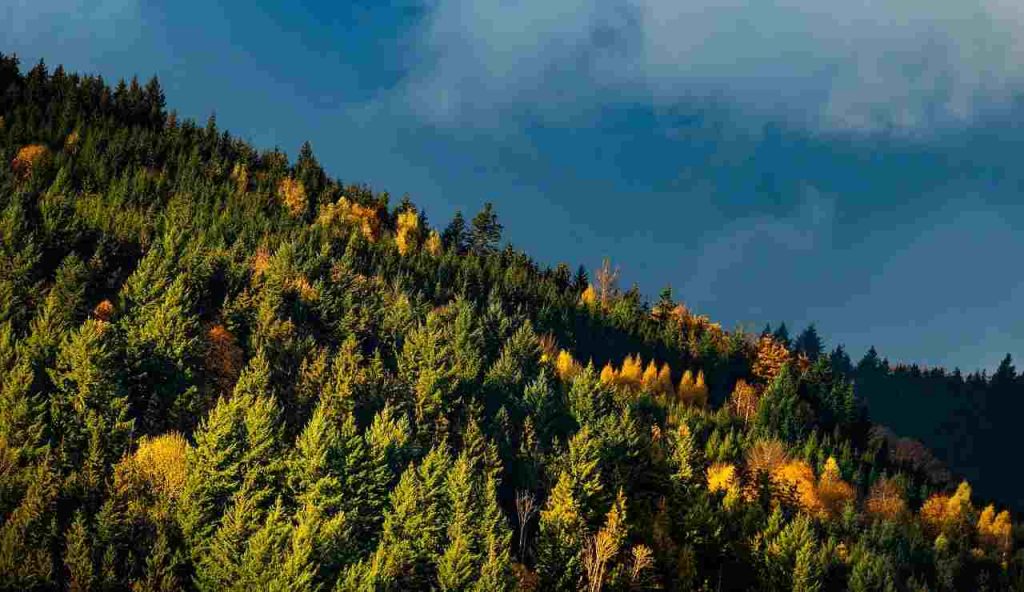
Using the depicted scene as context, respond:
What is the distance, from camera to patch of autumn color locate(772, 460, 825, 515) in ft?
379

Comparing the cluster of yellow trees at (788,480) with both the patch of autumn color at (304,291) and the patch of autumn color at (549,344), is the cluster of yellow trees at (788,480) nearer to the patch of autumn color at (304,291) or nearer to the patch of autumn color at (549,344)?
the patch of autumn color at (549,344)

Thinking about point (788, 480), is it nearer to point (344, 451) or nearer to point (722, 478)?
point (722, 478)

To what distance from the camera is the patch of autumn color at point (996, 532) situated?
137500mm

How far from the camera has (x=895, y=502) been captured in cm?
13250

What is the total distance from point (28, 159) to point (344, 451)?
405 feet

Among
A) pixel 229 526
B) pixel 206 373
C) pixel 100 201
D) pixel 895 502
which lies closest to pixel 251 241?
pixel 100 201

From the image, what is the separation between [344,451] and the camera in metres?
73.3

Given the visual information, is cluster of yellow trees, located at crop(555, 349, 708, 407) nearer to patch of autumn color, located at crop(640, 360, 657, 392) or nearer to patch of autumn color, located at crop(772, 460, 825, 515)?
patch of autumn color, located at crop(640, 360, 657, 392)

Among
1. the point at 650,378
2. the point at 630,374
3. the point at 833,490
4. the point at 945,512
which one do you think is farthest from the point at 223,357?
the point at 945,512

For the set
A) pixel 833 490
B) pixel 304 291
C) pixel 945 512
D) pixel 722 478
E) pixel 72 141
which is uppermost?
pixel 72 141

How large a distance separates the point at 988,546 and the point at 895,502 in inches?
698

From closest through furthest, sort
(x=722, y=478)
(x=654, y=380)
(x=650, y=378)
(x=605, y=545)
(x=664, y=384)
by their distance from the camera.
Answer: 1. (x=605, y=545)
2. (x=722, y=478)
3. (x=650, y=378)
4. (x=654, y=380)
5. (x=664, y=384)

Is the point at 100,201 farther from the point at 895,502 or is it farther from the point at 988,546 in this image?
the point at 988,546

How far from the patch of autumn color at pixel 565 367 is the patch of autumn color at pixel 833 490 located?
3743cm
